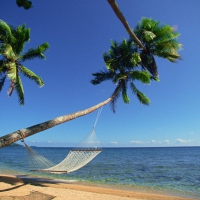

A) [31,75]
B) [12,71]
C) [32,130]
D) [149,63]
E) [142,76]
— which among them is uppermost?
[149,63]

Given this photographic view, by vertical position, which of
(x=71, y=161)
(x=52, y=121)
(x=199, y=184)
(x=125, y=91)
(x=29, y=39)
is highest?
(x=29, y=39)

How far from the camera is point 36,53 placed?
6.77 meters

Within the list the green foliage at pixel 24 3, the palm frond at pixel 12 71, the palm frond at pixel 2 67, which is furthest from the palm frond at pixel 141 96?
the green foliage at pixel 24 3

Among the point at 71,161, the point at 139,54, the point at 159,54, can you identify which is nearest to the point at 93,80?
the point at 139,54

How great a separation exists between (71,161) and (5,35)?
4782 millimetres

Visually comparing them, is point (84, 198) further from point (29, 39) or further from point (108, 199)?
point (29, 39)

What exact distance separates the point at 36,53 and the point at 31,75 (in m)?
0.78

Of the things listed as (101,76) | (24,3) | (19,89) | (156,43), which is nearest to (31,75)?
(19,89)

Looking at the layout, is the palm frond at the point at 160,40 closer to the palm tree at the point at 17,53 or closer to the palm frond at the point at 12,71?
the palm tree at the point at 17,53

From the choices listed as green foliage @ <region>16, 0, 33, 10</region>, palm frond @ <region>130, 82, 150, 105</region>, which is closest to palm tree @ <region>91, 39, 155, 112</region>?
palm frond @ <region>130, 82, 150, 105</region>

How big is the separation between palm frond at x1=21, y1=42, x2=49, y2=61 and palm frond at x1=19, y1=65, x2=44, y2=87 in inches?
13.7

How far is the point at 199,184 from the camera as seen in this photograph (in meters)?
7.93

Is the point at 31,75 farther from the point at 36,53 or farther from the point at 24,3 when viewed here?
the point at 24,3

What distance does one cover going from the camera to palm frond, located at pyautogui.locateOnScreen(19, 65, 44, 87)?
6.64 metres
